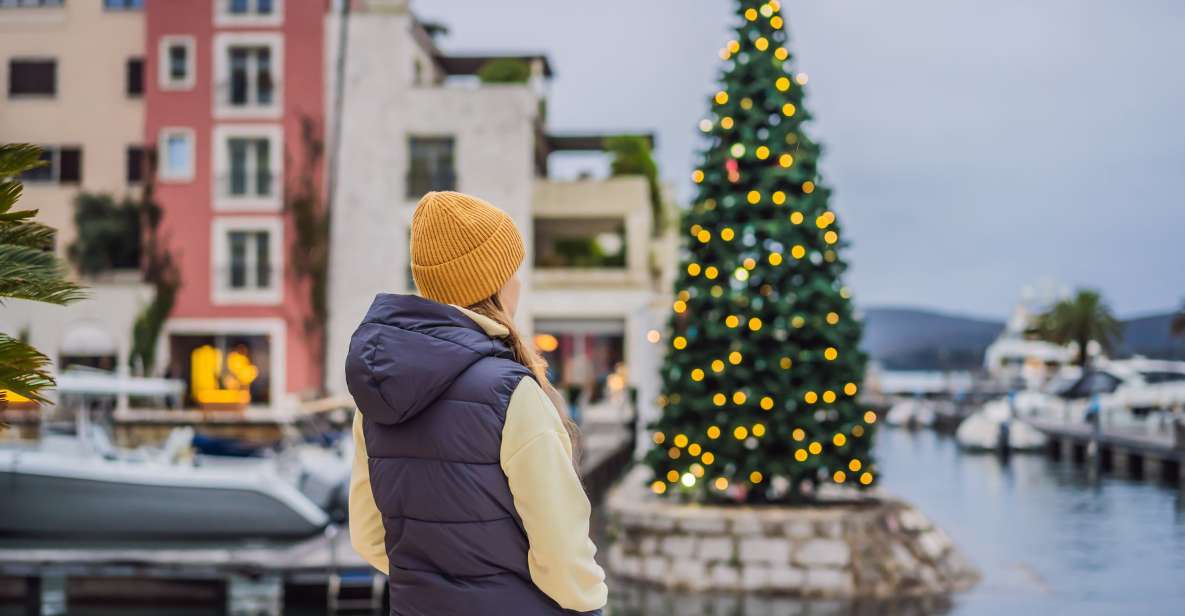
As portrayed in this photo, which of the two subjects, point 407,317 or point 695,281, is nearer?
point 407,317

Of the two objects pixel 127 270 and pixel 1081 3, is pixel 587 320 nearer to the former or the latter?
pixel 127 270

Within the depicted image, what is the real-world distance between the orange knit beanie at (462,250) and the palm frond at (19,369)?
1474 millimetres

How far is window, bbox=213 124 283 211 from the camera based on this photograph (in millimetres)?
36844

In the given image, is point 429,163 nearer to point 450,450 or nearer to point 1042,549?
point 1042,549

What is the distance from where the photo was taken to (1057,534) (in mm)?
16891

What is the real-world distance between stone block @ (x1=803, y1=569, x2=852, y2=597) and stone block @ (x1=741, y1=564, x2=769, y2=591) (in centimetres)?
34

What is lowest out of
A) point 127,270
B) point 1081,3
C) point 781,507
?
point 781,507

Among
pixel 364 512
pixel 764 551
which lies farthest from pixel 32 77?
pixel 364 512

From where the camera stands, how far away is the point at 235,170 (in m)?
37.1

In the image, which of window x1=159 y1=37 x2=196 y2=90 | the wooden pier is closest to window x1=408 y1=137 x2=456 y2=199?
window x1=159 y1=37 x2=196 y2=90

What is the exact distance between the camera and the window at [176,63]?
36812 mm

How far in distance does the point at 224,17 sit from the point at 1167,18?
93.1ft

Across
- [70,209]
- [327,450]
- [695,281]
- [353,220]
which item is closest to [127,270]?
[70,209]

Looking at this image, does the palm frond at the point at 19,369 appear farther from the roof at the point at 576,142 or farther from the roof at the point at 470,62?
the roof at the point at 576,142
